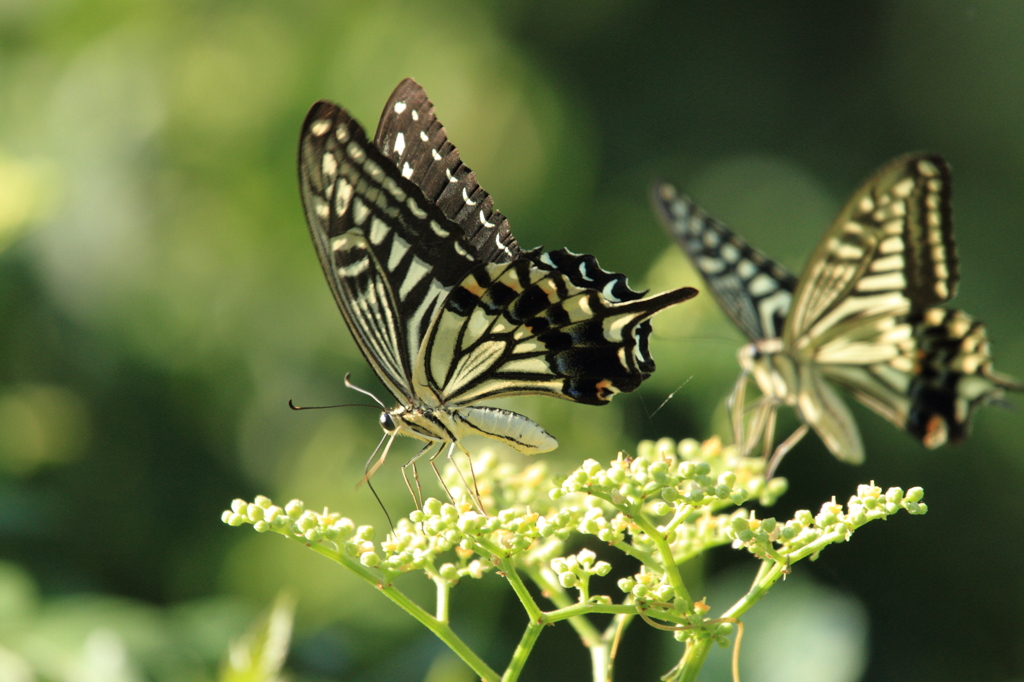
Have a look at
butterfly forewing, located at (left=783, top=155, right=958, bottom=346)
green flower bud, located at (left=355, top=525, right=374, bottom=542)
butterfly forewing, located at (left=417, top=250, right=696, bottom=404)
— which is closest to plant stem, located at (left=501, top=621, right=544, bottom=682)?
green flower bud, located at (left=355, top=525, right=374, bottom=542)

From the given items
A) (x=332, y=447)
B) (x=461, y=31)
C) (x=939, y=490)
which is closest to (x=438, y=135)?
(x=332, y=447)

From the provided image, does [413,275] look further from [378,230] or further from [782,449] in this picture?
[782,449]

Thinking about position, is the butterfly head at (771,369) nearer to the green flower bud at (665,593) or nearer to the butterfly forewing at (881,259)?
the butterfly forewing at (881,259)

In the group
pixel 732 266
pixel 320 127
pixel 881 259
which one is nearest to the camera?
pixel 320 127

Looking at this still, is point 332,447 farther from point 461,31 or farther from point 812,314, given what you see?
point 461,31

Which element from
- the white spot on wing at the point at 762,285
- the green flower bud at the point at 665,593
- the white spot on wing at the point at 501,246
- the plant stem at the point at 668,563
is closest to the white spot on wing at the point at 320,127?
the white spot on wing at the point at 501,246

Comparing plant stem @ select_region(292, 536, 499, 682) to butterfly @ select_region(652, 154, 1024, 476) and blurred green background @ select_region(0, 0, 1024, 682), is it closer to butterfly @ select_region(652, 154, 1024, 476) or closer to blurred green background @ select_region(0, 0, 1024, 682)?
blurred green background @ select_region(0, 0, 1024, 682)

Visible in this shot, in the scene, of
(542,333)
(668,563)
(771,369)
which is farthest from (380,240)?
(771,369)
